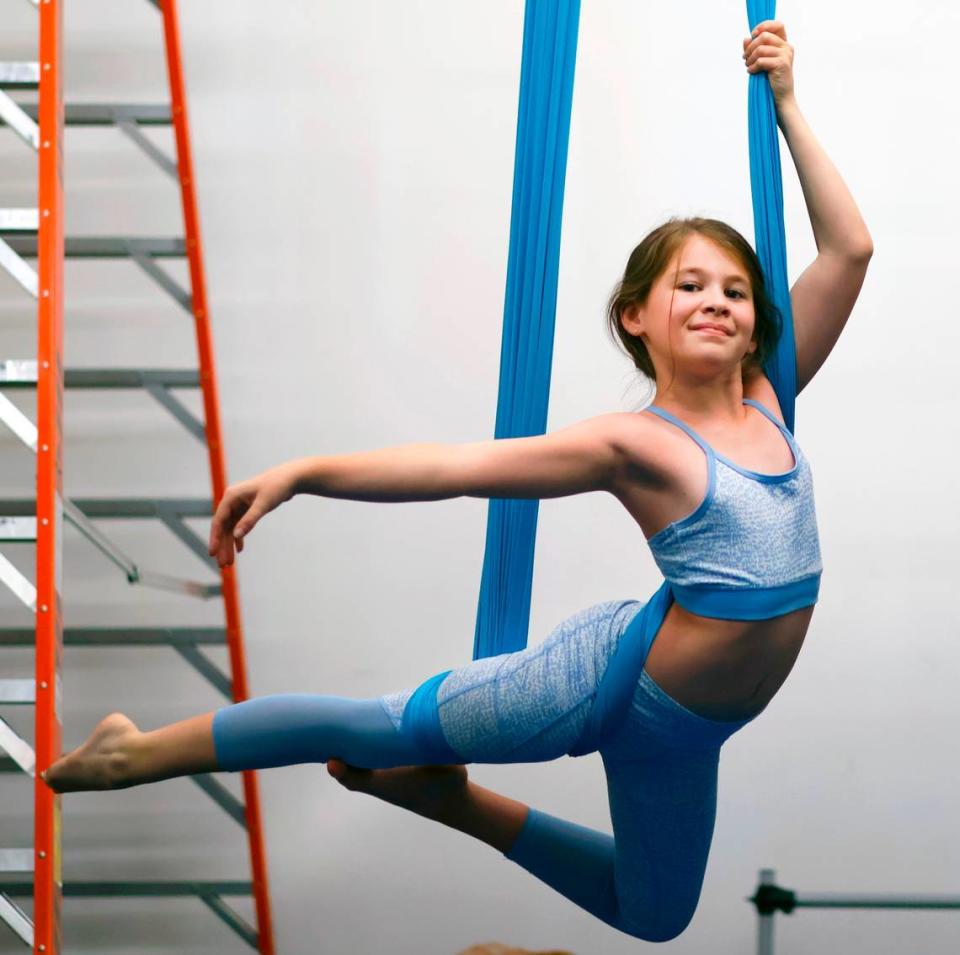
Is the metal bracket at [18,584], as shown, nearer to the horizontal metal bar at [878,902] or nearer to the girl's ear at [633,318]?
the girl's ear at [633,318]

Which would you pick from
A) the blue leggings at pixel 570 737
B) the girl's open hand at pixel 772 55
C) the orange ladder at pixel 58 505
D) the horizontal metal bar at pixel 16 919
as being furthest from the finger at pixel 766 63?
the horizontal metal bar at pixel 16 919

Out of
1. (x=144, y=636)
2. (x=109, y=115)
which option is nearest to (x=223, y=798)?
(x=144, y=636)

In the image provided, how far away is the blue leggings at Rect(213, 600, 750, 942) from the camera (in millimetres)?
1491

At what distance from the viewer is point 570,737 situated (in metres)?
1.50

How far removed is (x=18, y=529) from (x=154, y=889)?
3.47ft

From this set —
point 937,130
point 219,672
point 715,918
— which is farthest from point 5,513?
point 937,130

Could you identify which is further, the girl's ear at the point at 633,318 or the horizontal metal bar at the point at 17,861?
the horizontal metal bar at the point at 17,861

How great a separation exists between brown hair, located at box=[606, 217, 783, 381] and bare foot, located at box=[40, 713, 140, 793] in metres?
0.82

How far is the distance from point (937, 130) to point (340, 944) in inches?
80.3

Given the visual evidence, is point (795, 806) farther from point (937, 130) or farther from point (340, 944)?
point (937, 130)

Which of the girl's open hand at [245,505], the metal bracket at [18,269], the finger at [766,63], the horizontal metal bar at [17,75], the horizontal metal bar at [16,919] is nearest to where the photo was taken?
the girl's open hand at [245,505]

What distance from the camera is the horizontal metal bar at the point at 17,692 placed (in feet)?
5.65

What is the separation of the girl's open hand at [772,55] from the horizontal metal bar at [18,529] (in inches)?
43.7

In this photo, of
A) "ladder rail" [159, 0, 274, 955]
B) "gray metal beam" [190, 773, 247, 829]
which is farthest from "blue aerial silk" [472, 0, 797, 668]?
"gray metal beam" [190, 773, 247, 829]
